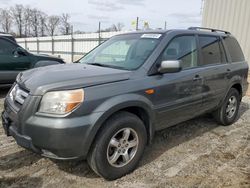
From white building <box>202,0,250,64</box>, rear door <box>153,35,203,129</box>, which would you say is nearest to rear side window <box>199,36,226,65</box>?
rear door <box>153,35,203,129</box>

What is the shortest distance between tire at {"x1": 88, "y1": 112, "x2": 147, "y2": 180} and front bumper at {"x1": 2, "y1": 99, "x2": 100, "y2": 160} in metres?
0.17

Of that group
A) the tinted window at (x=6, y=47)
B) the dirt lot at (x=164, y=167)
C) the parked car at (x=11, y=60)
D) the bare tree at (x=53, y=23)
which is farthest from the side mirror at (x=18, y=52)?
the bare tree at (x=53, y=23)

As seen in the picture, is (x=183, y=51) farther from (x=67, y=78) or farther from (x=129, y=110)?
(x=67, y=78)

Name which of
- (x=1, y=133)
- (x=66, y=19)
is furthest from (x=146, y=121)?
(x=66, y=19)

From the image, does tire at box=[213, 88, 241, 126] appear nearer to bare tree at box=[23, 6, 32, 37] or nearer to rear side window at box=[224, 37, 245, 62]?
rear side window at box=[224, 37, 245, 62]

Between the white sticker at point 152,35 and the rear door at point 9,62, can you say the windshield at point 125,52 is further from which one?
the rear door at point 9,62

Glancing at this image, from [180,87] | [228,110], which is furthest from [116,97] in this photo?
[228,110]

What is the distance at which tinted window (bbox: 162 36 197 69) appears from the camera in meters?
3.83

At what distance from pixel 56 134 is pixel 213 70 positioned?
2965 mm

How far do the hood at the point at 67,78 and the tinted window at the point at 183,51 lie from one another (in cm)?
84

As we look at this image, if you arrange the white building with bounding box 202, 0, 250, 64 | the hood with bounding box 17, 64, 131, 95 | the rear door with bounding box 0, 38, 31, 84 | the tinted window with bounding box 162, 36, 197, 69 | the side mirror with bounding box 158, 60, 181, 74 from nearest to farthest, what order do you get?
the hood with bounding box 17, 64, 131, 95, the side mirror with bounding box 158, 60, 181, 74, the tinted window with bounding box 162, 36, 197, 69, the rear door with bounding box 0, 38, 31, 84, the white building with bounding box 202, 0, 250, 64

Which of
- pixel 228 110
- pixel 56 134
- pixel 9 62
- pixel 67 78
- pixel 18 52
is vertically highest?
pixel 67 78

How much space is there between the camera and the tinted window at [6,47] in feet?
24.5

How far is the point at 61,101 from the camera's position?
277 cm
